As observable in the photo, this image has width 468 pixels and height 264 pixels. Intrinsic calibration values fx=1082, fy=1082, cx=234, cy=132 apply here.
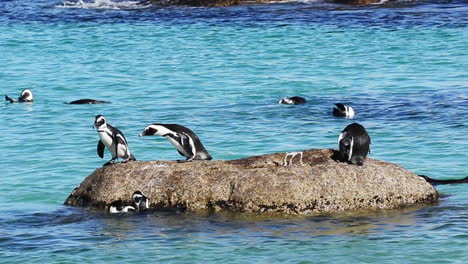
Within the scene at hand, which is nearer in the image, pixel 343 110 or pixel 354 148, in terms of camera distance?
pixel 354 148

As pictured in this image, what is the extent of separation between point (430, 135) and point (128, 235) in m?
10.3

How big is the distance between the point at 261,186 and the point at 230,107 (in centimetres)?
1207

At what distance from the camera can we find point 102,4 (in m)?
49.3

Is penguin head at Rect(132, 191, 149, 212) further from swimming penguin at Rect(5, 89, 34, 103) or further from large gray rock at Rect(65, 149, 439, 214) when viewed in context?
swimming penguin at Rect(5, 89, 34, 103)

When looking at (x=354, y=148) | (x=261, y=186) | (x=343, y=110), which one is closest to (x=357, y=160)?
(x=354, y=148)

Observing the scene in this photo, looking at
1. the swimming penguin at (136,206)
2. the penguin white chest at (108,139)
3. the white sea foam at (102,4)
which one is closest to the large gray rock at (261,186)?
the swimming penguin at (136,206)

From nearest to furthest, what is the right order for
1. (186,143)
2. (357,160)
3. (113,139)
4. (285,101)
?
(357,160), (186,143), (113,139), (285,101)

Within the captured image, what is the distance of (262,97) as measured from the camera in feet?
95.0

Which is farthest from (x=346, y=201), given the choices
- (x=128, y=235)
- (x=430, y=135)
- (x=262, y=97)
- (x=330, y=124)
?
(x=262, y=97)

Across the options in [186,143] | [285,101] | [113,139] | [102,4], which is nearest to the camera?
[186,143]

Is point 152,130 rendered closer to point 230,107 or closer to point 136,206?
point 136,206

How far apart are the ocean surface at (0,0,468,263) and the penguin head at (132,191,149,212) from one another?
0.43 ft

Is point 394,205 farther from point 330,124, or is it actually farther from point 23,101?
point 23,101

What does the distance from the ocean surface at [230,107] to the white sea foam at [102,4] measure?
3.8 inches
